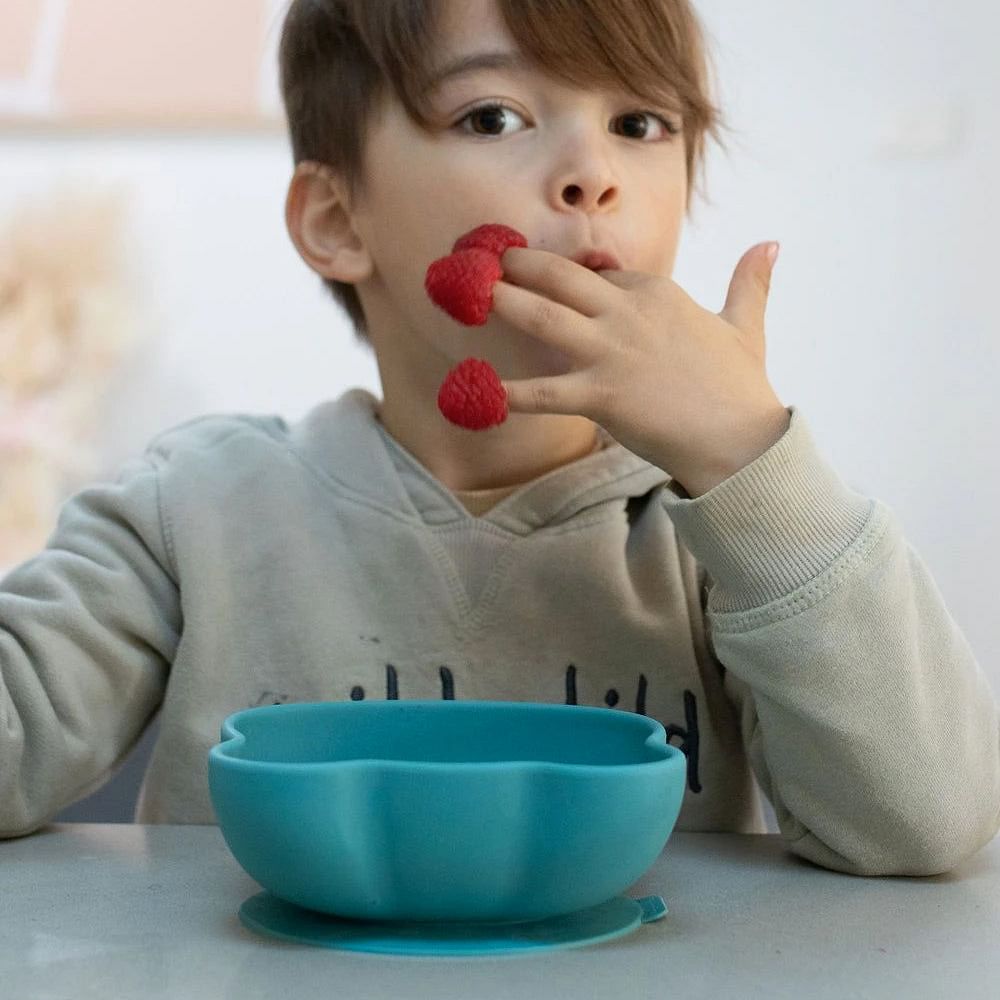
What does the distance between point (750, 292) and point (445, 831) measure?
0.39 m

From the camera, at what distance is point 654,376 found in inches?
28.8

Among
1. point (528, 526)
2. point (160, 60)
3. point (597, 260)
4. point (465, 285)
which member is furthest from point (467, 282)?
point (160, 60)

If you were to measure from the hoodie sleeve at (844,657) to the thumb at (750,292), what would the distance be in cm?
8

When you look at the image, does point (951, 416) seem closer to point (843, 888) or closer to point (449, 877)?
point (843, 888)

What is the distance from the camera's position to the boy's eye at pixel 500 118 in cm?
86

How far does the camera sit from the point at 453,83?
862 mm

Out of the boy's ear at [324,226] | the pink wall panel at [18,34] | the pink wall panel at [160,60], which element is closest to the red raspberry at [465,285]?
the boy's ear at [324,226]

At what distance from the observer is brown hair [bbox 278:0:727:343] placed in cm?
84

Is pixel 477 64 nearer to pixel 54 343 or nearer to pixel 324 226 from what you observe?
pixel 324 226

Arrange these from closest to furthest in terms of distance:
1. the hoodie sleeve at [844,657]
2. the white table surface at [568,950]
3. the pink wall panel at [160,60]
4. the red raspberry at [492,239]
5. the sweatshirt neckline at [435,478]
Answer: the white table surface at [568,950], the hoodie sleeve at [844,657], the red raspberry at [492,239], the sweatshirt neckline at [435,478], the pink wall panel at [160,60]

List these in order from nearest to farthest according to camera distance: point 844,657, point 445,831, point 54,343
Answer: point 445,831
point 844,657
point 54,343

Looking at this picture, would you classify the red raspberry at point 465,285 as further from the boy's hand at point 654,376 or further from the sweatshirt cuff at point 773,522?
the sweatshirt cuff at point 773,522

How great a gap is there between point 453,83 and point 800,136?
4.00ft

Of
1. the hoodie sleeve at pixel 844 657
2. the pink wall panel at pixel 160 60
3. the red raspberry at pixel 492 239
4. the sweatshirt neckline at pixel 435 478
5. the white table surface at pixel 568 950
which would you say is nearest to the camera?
the white table surface at pixel 568 950
